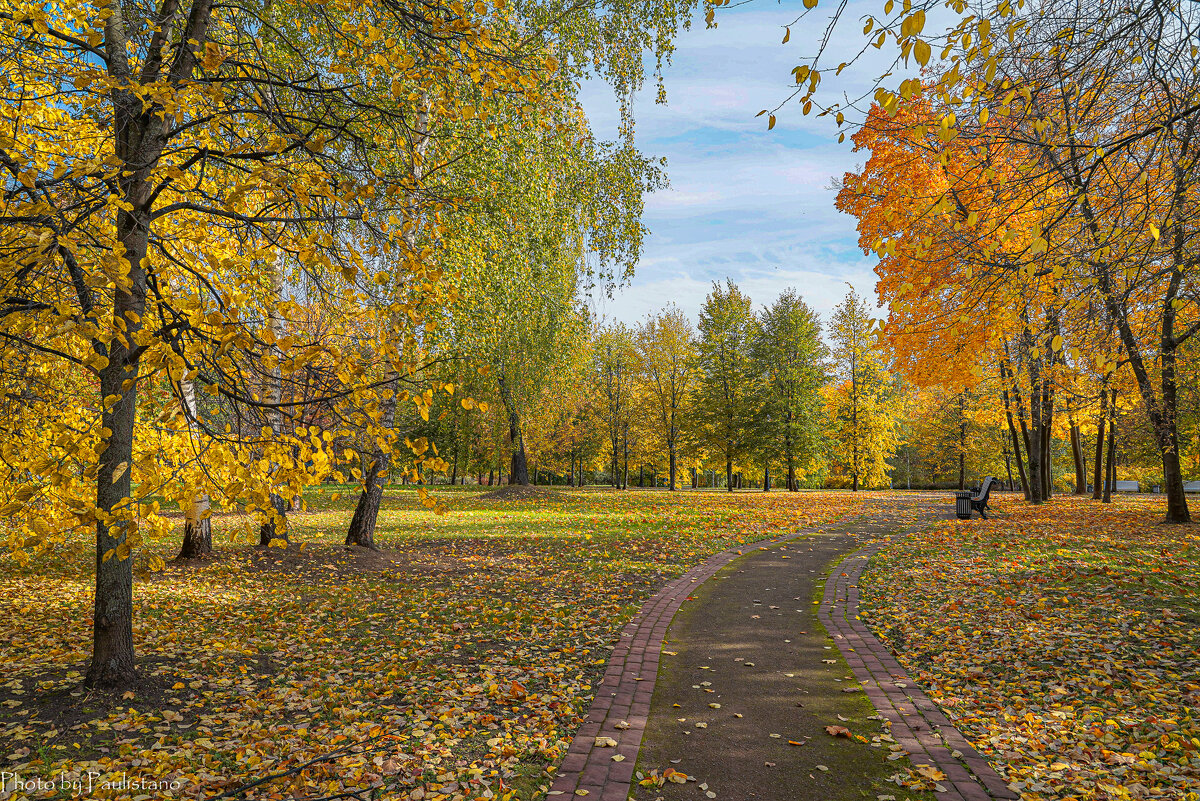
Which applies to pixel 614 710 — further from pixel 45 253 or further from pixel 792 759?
pixel 45 253

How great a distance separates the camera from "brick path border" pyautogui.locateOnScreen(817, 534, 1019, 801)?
3.54m

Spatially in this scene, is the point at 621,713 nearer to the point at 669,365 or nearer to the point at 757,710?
the point at 757,710

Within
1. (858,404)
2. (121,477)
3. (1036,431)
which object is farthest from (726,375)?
(121,477)

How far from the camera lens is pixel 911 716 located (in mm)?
4406

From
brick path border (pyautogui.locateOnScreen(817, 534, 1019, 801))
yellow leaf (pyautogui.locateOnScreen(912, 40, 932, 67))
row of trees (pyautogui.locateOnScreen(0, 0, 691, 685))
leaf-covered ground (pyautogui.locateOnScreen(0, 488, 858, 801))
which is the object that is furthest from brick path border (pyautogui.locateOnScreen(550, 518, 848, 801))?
yellow leaf (pyautogui.locateOnScreen(912, 40, 932, 67))

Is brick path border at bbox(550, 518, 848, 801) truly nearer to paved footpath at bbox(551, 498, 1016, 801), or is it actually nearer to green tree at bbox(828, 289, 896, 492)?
paved footpath at bbox(551, 498, 1016, 801)

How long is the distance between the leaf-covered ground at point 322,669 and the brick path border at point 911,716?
87.2 inches

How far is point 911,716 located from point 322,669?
4721 mm

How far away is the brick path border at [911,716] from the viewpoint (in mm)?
3535

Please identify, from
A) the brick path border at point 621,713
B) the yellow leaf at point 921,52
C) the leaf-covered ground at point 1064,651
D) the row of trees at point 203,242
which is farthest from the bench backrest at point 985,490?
the yellow leaf at point 921,52

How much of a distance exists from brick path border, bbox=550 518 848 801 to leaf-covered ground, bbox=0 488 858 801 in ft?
0.45

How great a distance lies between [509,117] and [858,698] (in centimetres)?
833

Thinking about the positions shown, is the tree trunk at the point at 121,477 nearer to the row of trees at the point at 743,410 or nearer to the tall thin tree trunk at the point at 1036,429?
the tall thin tree trunk at the point at 1036,429

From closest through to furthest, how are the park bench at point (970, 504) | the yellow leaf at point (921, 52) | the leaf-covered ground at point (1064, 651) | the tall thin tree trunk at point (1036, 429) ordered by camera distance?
the yellow leaf at point (921, 52)
the leaf-covered ground at point (1064, 651)
the park bench at point (970, 504)
the tall thin tree trunk at point (1036, 429)
